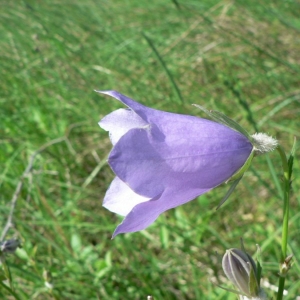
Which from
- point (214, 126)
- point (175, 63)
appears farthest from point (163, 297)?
point (175, 63)

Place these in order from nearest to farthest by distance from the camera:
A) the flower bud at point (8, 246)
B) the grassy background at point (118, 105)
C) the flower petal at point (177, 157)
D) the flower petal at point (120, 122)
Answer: the flower petal at point (177, 157), the flower petal at point (120, 122), the flower bud at point (8, 246), the grassy background at point (118, 105)

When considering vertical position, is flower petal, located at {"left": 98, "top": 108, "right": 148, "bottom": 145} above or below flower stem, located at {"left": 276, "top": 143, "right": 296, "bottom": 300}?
above

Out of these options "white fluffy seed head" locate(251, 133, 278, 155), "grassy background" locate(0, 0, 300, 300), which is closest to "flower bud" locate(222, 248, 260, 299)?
"white fluffy seed head" locate(251, 133, 278, 155)

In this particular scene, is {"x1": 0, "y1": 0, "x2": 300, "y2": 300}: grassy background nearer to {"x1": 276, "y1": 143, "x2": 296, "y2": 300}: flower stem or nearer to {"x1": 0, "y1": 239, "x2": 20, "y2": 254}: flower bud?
{"x1": 0, "y1": 239, "x2": 20, "y2": 254}: flower bud

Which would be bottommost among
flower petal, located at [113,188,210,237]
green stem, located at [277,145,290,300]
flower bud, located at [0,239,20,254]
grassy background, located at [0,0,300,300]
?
grassy background, located at [0,0,300,300]

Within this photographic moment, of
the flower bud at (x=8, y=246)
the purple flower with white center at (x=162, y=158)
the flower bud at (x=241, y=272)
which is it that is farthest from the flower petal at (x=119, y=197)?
the flower bud at (x=8, y=246)

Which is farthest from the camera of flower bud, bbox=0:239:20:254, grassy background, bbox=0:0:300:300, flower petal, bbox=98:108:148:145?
grassy background, bbox=0:0:300:300

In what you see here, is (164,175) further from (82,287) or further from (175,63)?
(175,63)

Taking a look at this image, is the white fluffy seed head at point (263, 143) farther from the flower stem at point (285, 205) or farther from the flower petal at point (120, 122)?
the flower petal at point (120, 122)
